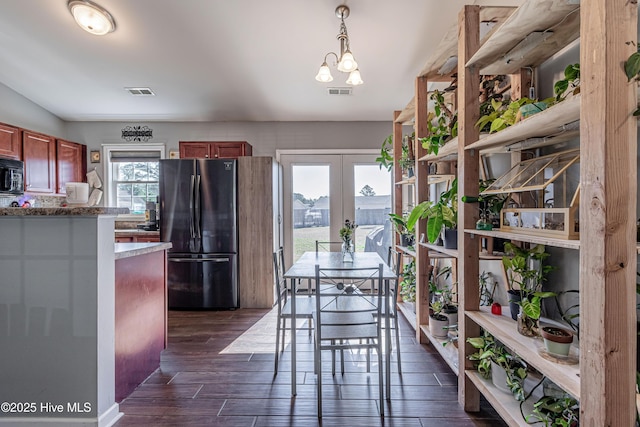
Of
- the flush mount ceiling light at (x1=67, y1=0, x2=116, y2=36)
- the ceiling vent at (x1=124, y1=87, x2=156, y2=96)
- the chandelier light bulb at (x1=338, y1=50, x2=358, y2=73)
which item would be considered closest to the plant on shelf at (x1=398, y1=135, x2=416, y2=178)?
the chandelier light bulb at (x1=338, y1=50, x2=358, y2=73)

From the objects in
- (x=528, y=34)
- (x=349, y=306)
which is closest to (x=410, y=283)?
(x=349, y=306)

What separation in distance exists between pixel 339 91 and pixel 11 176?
12.6 ft

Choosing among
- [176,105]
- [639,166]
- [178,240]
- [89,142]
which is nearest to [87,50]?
[176,105]

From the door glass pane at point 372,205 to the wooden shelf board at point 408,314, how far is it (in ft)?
4.17

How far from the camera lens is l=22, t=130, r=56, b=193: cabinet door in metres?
3.82

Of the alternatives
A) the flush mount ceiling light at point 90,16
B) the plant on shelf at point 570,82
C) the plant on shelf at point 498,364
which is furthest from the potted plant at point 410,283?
the flush mount ceiling light at point 90,16

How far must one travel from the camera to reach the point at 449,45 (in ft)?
7.42

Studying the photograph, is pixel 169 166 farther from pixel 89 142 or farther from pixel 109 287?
pixel 109 287

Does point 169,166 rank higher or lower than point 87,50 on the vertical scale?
lower

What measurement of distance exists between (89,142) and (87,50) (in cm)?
187

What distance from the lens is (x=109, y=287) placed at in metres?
1.81

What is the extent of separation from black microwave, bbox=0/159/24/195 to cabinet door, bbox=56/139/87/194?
64 cm

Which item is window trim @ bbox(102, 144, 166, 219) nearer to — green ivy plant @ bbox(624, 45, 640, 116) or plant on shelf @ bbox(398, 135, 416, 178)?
plant on shelf @ bbox(398, 135, 416, 178)

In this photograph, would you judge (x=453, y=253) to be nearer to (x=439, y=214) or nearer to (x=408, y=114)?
(x=439, y=214)
